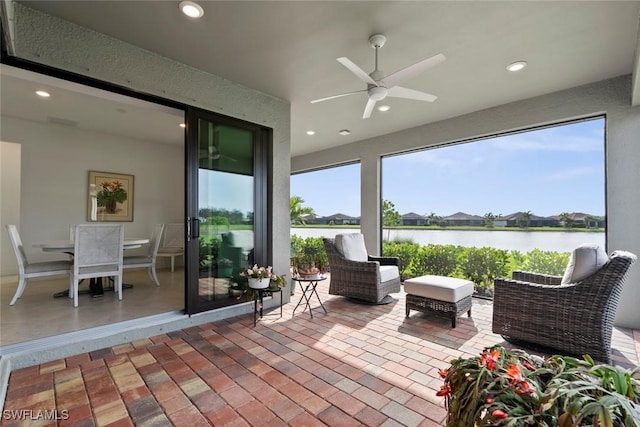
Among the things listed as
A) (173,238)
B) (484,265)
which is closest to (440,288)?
(484,265)

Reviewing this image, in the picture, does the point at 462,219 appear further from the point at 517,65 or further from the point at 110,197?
the point at 110,197

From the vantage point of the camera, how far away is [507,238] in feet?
14.9

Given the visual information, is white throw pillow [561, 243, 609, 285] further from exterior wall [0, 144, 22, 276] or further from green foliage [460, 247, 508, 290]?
exterior wall [0, 144, 22, 276]

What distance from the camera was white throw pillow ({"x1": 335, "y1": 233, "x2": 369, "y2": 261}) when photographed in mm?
4379

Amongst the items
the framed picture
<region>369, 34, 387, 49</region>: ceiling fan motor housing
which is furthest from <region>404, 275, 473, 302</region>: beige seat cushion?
the framed picture

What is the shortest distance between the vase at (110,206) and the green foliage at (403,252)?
18.1 ft

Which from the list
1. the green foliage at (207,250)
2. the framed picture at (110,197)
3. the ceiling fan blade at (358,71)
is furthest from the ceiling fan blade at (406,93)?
the framed picture at (110,197)

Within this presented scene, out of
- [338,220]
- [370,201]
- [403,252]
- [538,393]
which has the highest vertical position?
[370,201]

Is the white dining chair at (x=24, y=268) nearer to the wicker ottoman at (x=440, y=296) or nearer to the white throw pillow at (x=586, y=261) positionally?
the wicker ottoman at (x=440, y=296)

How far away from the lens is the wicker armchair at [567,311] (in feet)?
7.86

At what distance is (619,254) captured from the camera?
239 centimetres

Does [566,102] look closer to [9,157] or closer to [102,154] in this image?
[102,154]

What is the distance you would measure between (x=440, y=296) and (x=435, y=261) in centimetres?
196

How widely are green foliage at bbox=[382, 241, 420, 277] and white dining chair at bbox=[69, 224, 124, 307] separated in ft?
14.5
